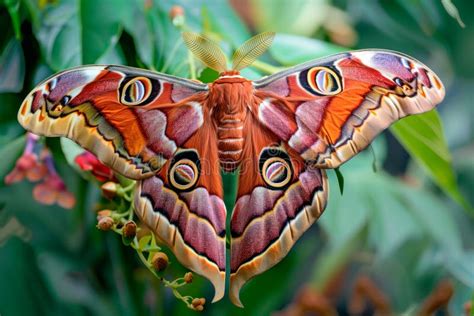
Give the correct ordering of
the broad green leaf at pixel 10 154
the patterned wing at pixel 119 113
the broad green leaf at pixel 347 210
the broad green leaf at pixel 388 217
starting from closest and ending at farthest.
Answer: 1. the patterned wing at pixel 119 113
2. the broad green leaf at pixel 10 154
3. the broad green leaf at pixel 347 210
4. the broad green leaf at pixel 388 217

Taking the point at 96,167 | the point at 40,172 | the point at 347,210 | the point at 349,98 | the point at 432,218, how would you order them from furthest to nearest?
1. the point at 432,218
2. the point at 347,210
3. the point at 40,172
4. the point at 96,167
5. the point at 349,98

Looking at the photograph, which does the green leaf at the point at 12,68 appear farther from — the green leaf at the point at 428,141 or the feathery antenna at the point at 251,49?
the green leaf at the point at 428,141

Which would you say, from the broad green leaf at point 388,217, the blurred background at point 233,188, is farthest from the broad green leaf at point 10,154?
the broad green leaf at point 388,217

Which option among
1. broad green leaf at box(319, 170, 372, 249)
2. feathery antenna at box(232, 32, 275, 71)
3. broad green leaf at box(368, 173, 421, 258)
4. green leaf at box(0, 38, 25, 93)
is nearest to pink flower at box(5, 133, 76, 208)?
green leaf at box(0, 38, 25, 93)

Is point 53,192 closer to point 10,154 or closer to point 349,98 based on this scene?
point 10,154

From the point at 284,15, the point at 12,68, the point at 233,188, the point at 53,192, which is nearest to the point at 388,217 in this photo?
the point at 284,15

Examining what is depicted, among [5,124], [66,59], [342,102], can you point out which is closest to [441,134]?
[342,102]
